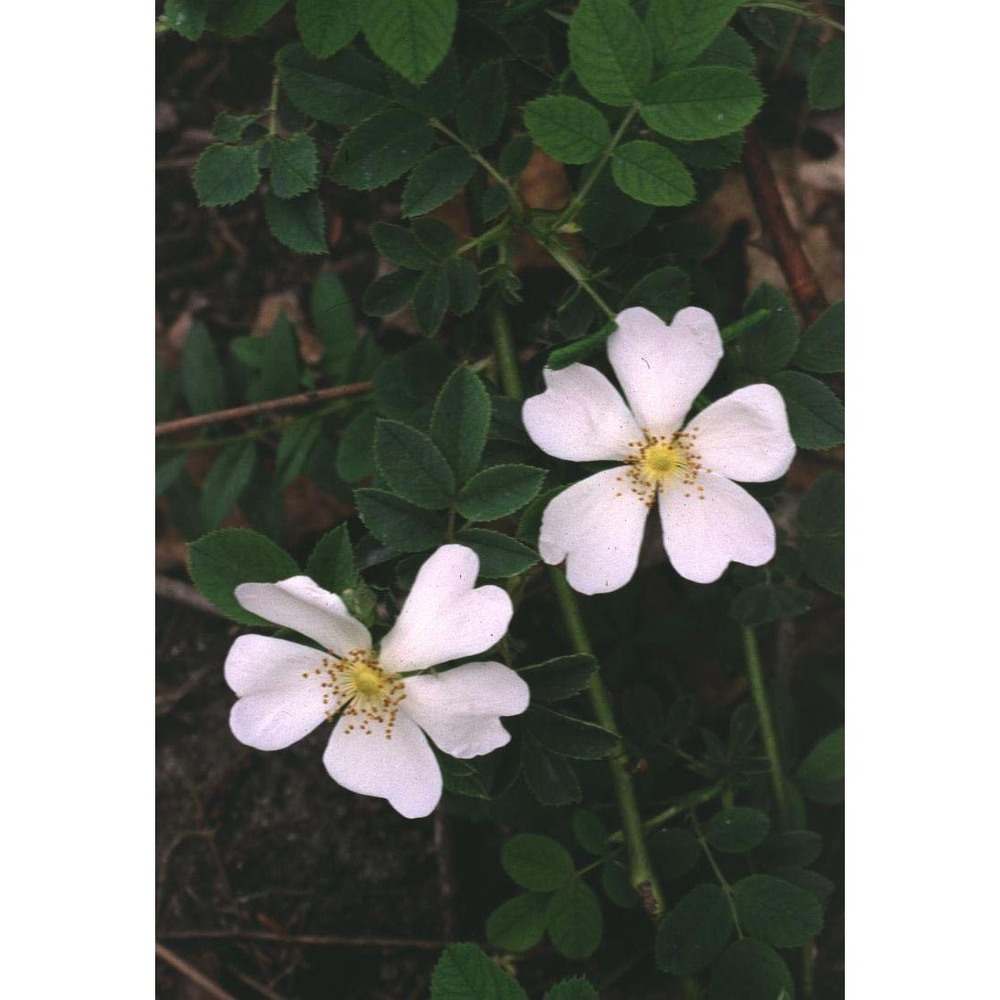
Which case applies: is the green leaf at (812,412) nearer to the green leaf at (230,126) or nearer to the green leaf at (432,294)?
the green leaf at (432,294)

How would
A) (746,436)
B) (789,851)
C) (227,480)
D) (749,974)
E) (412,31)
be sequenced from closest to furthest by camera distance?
(412,31), (746,436), (749,974), (789,851), (227,480)

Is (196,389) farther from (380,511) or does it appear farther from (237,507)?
(380,511)

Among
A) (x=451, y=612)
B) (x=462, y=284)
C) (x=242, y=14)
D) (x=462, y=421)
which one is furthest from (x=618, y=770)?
(x=242, y=14)

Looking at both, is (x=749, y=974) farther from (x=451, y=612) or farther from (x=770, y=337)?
(x=770, y=337)

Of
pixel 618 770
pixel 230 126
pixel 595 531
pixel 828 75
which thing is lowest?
pixel 618 770

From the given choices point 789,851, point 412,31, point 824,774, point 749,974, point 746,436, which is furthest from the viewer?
point 824,774

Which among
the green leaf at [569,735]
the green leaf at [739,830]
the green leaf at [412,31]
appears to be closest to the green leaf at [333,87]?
the green leaf at [412,31]
